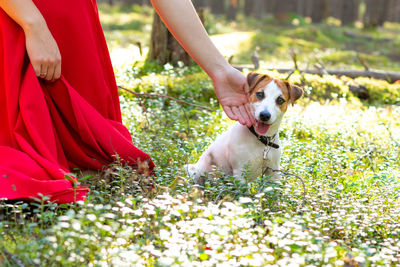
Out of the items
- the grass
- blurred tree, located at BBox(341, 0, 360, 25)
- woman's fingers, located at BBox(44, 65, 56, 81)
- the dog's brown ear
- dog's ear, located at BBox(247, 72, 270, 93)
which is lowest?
the grass

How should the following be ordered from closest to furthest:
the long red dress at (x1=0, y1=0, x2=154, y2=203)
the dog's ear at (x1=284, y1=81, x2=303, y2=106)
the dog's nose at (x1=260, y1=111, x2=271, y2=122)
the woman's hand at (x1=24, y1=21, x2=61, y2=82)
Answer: the long red dress at (x1=0, y1=0, x2=154, y2=203) < the woman's hand at (x1=24, y1=21, x2=61, y2=82) < the dog's nose at (x1=260, y1=111, x2=271, y2=122) < the dog's ear at (x1=284, y1=81, x2=303, y2=106)

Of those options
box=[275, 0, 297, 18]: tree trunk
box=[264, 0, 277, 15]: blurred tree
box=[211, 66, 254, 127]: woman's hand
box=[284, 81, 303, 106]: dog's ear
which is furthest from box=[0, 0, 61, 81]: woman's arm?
box=[264, 0, 277, 15]: blurred tree

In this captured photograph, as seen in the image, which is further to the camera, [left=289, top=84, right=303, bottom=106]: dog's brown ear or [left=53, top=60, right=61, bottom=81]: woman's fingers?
[left=289, top=84, right=303, bottom=106]: dog's brown ear

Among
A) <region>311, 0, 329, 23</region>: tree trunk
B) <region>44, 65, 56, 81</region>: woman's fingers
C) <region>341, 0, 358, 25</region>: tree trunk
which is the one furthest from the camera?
<region>311, 0, 329, 23</region>: tree trunk

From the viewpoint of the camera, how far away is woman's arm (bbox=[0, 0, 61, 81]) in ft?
10.3

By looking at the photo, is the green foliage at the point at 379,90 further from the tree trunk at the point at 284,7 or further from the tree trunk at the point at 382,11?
the tree trunk at the point at 284,7

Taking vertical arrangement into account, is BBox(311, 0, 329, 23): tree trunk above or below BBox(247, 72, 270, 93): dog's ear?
above

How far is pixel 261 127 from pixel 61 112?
1461 mm

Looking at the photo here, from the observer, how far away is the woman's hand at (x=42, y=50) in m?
3.19

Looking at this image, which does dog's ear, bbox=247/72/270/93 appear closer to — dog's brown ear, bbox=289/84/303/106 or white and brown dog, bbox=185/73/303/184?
white and brown dog, bbox=185/73/303/184

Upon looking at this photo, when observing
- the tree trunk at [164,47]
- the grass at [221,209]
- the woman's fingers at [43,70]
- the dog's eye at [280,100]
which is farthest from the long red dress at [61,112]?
the tree trunk at [164,47]

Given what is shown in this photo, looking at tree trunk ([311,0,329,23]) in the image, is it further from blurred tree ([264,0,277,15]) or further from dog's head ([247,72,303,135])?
dog's head ([247,72,303,135])

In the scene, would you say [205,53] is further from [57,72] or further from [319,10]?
[319,10]

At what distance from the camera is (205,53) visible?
11.9 feet
